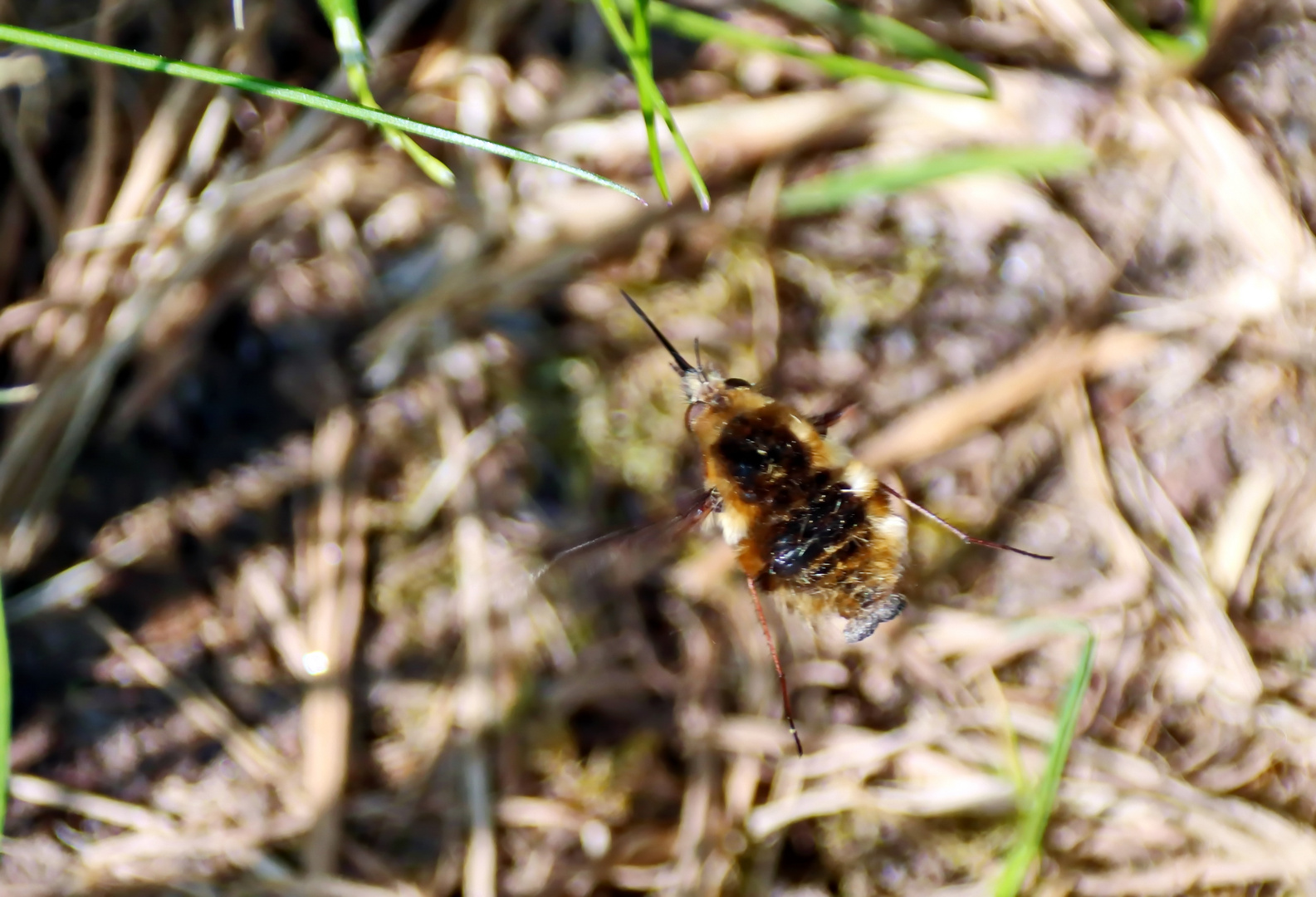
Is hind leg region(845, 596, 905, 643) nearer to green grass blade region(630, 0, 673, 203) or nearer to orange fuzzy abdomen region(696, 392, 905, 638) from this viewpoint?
orange fuzzy abdomen region(696, 392, 905, 638)

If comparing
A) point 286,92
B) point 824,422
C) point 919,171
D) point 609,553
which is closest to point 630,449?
point 609,553

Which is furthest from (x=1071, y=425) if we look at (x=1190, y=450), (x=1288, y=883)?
(x=1288, y=883)

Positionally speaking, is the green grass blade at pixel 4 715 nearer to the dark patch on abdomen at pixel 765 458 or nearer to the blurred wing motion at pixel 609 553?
the blurred wing motion at pixel 609 553

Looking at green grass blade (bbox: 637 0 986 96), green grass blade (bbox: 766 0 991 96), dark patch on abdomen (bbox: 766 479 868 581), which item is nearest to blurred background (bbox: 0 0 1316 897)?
green grass blade (bbox: 766 0 991 96)

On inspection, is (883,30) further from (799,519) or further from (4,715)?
(4,715)

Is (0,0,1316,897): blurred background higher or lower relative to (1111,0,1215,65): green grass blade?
lower
